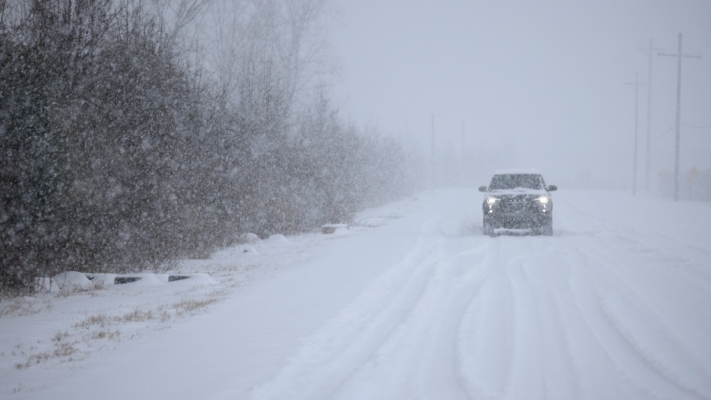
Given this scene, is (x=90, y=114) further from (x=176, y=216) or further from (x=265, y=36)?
(x=265, y=36)

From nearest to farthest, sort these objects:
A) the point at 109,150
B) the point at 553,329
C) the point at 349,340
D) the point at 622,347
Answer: the point at 622,347
the point at 349,340
the point at 553,329
the point at 109,150

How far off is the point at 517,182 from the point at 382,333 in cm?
1258

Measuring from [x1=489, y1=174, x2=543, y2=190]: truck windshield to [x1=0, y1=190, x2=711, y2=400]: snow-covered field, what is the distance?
574cm

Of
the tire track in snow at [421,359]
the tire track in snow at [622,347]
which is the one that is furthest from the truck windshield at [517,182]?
the tire track in snow at [421,359]

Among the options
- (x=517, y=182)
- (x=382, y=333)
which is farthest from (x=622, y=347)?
(x=517, y=182)

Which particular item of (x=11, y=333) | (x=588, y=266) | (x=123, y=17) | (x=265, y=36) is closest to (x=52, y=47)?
(x=123, y=17)

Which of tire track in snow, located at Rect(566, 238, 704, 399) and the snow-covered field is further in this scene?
the snow-covered field

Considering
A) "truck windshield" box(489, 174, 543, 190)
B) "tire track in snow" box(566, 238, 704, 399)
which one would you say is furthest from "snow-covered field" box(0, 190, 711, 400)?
"truck windshield" box(489, 174, 543, 190)

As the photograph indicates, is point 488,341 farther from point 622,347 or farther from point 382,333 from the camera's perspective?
point 622,347

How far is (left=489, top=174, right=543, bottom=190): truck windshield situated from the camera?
684 inches

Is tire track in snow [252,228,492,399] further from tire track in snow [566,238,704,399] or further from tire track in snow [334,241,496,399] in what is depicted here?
tire track in snow [566,238,704,399]

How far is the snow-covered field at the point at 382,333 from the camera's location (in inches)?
182

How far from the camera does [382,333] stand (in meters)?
6.38

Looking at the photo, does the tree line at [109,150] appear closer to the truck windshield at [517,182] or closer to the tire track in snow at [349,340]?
the tire track in snow at [349,340]
